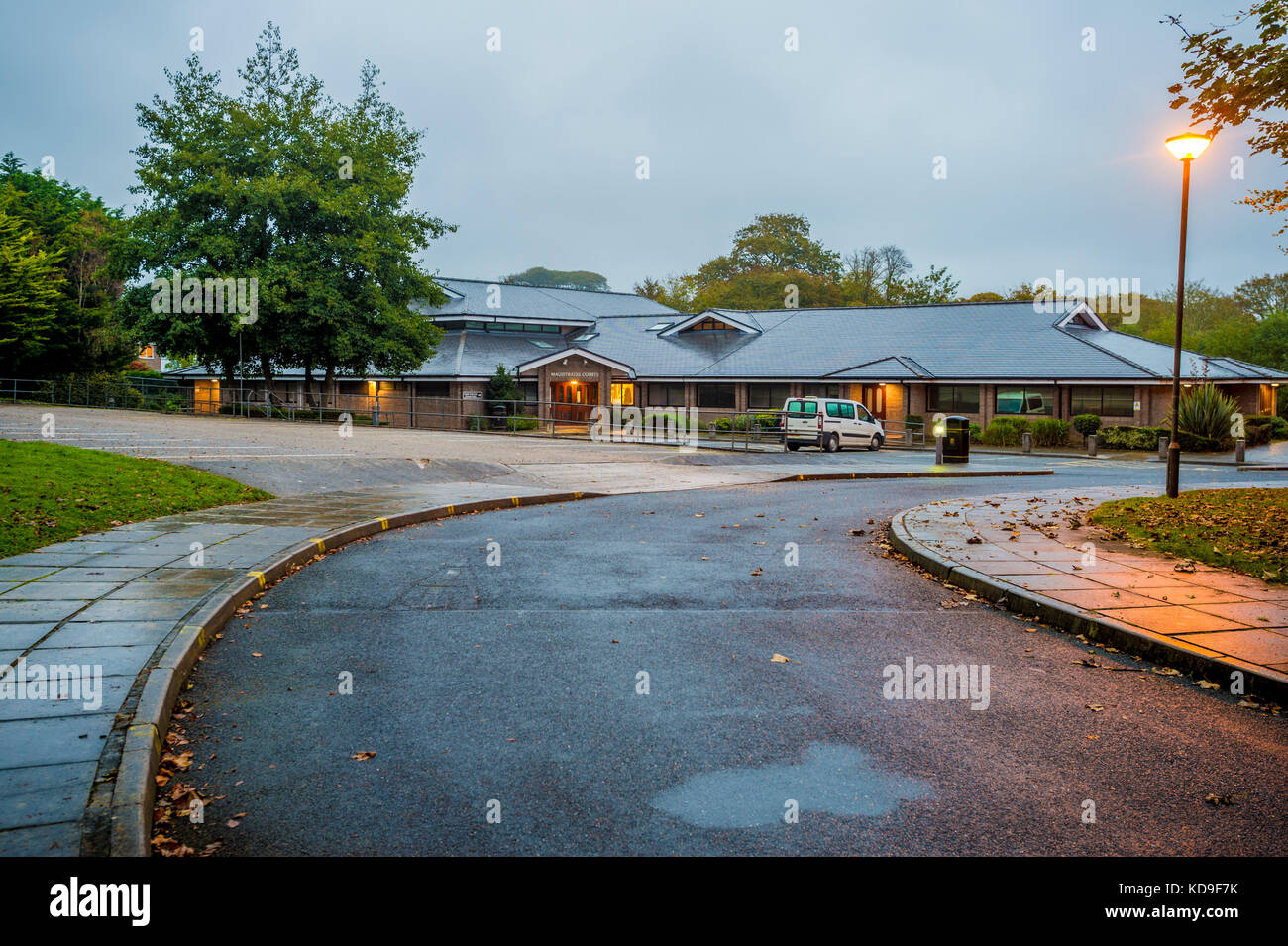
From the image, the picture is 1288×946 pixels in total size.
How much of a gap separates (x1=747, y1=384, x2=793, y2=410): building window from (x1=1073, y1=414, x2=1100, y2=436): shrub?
A: 45.4 feet

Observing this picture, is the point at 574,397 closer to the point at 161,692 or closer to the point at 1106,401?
the point at 1106,401

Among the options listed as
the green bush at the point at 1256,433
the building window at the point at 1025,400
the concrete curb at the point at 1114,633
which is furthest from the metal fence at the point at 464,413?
the concrete curb at the point at 1114,633

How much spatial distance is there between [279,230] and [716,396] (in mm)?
23395

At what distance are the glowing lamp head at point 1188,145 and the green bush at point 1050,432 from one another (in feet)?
91.0

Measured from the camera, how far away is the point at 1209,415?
111 feet

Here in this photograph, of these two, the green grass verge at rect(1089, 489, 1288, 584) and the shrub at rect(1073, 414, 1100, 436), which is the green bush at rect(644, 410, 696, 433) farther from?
the green grass verge at rect(1089, 489, 1288, 584)

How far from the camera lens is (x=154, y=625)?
20.9ft

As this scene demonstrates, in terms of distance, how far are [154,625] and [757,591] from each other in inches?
199

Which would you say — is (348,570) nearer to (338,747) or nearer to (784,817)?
(338,747)

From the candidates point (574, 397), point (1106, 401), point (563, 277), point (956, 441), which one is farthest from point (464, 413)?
point (563, 277)

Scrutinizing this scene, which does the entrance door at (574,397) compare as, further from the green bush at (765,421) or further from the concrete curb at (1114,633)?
the concrete curb at (1114,633)

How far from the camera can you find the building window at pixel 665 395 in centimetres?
4947
